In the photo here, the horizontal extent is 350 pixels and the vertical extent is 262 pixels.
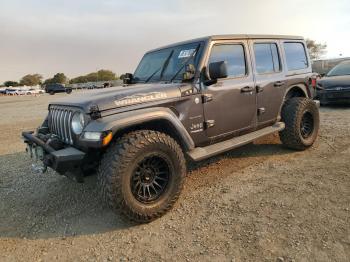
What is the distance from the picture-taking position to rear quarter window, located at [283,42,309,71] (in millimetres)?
5609

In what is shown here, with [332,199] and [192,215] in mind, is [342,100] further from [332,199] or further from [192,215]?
[192,215]

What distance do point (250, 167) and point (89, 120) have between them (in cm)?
266

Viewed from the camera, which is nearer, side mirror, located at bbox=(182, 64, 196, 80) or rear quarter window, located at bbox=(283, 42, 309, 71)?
side mirror, located at bbox=(182, 64, 196, 80)

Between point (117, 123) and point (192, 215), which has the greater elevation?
point (117, 123)

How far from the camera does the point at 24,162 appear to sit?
19.6 feet

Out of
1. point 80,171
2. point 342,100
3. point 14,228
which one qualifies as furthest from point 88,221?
point 342,100

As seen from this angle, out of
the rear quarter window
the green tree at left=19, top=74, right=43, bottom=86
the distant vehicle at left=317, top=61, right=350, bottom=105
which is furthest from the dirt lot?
the green tree at left=19, top=74, right=43, bottom=86

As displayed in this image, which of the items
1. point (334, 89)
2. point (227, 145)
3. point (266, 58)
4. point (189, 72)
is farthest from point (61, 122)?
point (334, 89)

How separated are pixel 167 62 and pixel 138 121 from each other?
1518mm

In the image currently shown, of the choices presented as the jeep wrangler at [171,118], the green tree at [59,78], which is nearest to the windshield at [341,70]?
the jeep wrangler at [171,118]

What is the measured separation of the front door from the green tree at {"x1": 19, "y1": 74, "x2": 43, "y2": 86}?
107m

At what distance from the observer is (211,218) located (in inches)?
136

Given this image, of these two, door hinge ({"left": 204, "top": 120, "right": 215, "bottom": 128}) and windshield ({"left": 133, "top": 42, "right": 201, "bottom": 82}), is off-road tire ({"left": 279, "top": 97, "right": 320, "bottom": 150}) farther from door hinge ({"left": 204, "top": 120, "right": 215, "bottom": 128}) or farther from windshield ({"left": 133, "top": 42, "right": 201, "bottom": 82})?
windshield ({"left": 133, "top": 42, "right": 201, "bottom": 82})

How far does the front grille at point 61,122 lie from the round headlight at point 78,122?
0.29 feet
